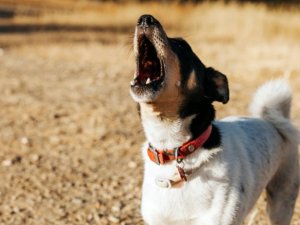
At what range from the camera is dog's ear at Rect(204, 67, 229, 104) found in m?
3.57

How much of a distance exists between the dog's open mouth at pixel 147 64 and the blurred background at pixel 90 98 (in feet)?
5.71

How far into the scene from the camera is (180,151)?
3.40 meters

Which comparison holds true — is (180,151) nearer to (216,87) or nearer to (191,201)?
(191,201)

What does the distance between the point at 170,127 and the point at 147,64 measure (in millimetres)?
432

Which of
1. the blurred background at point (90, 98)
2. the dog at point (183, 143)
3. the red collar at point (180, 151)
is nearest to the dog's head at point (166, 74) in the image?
the dog at point (183, 143)

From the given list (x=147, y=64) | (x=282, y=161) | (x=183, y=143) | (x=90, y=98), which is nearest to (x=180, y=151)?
(x=183, y=143)

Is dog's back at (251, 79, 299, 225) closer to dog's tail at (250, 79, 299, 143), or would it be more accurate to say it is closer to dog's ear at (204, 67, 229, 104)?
dog's tail at (250, 79, 299, 143)

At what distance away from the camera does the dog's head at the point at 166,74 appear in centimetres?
325

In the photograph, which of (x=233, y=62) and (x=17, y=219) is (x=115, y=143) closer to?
(x=17, y=219)

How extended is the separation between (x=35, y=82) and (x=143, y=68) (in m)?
6.61

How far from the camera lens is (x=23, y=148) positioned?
645 centimetres

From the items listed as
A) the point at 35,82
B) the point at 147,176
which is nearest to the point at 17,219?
the point at 147,176

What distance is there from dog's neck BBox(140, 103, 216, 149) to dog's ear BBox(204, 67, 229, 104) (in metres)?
0.18

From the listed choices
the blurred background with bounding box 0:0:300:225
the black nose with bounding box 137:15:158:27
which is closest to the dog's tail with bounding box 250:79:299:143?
the blurred background with bounding box 0:0:300:225
